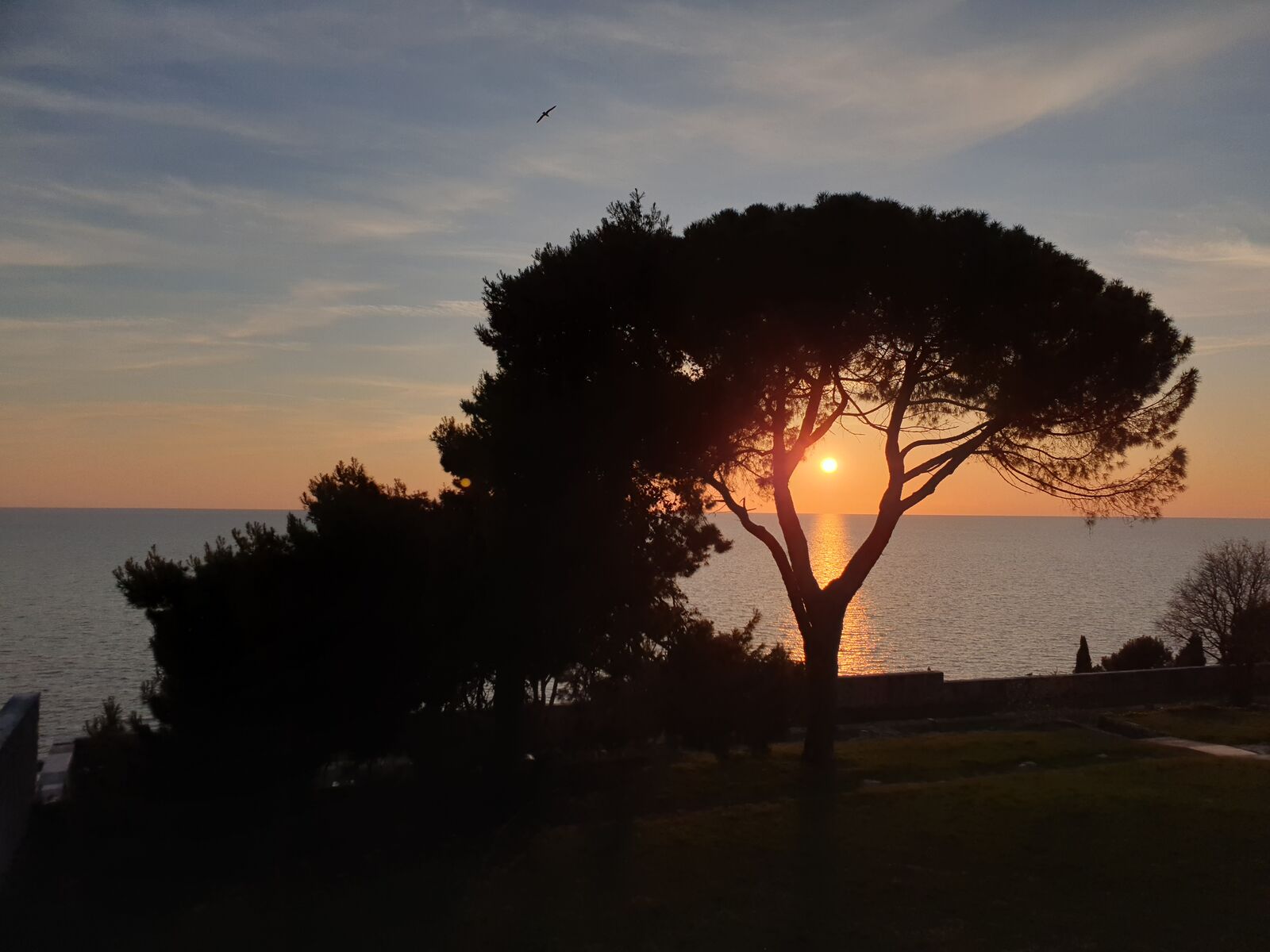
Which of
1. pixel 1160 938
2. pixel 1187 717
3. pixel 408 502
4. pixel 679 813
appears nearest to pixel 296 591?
pixel 408 502

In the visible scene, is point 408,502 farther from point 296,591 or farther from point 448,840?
point 448,840

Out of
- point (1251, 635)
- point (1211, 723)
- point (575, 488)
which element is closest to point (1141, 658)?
point (1251, 635)

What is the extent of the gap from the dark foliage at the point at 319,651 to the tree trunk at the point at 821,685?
19.5 feet

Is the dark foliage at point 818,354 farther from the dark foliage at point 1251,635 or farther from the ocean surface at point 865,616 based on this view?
the dark foliage at point 1251,635

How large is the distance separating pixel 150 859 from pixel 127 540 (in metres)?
179

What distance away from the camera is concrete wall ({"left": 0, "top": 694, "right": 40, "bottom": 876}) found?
1025cm

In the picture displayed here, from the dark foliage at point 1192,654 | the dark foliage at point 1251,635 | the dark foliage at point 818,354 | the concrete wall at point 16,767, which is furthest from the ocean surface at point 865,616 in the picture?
the dark foliage at point 1251,635

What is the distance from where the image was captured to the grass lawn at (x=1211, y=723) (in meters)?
18.3

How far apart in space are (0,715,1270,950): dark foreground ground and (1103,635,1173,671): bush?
21.5m

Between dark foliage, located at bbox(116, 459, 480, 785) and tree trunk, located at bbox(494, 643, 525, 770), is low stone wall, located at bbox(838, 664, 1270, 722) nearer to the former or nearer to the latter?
tree trunk, located at bbox(494, 643, 525, 770)

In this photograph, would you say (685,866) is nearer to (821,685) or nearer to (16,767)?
(821,685)

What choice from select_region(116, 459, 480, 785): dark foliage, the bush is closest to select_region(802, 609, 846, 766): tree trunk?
select_region(116, 459, 480, 785): dark foliage

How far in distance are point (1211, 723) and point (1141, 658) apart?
49.1 feet

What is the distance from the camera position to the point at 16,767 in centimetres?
1129
